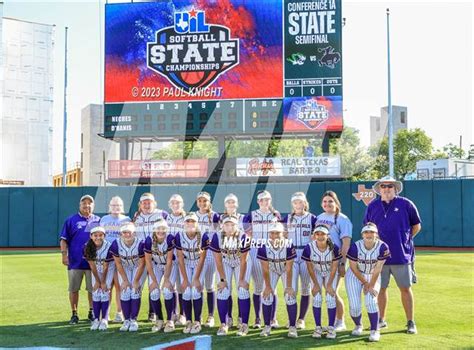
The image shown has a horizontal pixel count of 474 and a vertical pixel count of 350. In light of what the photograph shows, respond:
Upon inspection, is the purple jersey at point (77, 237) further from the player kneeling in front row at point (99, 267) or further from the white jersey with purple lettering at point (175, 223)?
the white jersey with purple lettering at point (175, 223)

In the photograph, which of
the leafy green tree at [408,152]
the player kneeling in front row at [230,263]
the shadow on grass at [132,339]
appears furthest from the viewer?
the leafy green tree at [408,152]

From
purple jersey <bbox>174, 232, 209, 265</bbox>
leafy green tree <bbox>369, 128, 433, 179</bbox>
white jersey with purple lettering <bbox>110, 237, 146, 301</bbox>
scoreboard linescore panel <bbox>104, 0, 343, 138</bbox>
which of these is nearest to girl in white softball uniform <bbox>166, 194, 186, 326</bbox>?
purple jersey <bbox>174, 232, 209, 265</bbox>

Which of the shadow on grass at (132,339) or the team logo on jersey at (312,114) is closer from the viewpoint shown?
the shadow on grass at (132,339)

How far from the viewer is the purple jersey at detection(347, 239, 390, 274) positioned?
6017 mm

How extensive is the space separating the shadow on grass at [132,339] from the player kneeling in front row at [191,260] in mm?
309

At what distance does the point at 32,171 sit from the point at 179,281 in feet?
135

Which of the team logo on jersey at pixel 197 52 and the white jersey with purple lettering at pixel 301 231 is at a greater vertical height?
the team logo on jersey at pixel 197 52

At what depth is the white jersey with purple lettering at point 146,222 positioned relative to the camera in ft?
22.6

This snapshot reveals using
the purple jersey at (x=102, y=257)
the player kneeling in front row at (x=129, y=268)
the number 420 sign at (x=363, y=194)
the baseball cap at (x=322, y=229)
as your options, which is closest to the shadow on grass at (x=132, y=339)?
the player kneeling in front row at (x=129, y=268)

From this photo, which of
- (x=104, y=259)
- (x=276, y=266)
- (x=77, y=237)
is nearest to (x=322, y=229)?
(x=276, y=266)

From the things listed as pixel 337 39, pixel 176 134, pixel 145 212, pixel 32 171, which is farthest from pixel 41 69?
pixel 145 212

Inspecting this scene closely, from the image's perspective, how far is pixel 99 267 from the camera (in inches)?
265

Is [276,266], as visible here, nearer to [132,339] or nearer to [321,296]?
[321,296]

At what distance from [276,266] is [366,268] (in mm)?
1006
